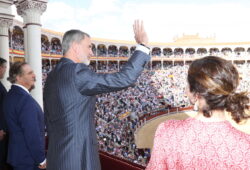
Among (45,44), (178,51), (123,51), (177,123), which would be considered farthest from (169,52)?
(177,123)

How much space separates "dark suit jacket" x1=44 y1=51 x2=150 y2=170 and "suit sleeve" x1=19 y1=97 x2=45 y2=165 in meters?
0.58

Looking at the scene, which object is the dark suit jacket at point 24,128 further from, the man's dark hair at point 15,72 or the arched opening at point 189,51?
the arched opening at point 189,51

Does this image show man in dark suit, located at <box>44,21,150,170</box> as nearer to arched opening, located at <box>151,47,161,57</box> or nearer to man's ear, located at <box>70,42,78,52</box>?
man's ear, located at <box>70,42,78,52</box>

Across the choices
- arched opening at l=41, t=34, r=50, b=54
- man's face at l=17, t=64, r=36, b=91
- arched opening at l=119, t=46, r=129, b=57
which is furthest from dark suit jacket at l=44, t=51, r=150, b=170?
arched opening at l=119, t=46, r=129, b=57

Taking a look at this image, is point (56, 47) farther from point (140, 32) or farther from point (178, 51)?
point (140, 32)

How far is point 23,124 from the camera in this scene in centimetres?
209

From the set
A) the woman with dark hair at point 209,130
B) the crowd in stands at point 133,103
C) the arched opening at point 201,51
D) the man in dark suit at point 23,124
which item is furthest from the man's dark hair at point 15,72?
the arched opening at point 201,51

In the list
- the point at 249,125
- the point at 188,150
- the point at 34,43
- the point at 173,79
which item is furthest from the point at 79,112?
the point at 173,79

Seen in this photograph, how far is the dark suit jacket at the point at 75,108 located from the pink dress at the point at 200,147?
37 cm

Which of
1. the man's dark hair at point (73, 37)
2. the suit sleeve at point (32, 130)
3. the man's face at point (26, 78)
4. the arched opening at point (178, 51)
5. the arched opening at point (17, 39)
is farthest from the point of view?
the arched opening at point (178, 51)

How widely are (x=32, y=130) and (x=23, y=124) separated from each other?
10 cm

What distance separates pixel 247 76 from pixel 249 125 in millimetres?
23228

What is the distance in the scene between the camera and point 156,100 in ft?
80.3

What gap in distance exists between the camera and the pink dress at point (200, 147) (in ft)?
3.44
